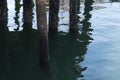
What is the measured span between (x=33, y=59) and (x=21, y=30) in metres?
5.12

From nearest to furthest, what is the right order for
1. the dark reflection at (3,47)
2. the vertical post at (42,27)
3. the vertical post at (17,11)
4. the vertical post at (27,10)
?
the vertical post at (42,27), the dark reflection at (3,47), the vertical post at (27,10), the vertical post at (17,11)

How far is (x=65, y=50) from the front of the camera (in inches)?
717

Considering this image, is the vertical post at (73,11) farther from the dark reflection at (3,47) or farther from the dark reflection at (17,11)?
the dark reflection at (3,47)

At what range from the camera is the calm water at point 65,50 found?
1505cm

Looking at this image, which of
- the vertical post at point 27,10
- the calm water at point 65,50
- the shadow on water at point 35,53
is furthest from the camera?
the vertical post at point 27,10

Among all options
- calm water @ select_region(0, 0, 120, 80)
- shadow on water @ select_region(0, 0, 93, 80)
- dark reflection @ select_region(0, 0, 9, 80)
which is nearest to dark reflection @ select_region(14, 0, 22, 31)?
calm water @ select_region(0, 0, 120, 80)

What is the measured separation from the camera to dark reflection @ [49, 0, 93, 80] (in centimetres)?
1511

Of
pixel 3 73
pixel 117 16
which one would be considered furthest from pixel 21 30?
pixel 117 16

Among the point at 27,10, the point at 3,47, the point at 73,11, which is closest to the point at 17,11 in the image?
the point at 27,10

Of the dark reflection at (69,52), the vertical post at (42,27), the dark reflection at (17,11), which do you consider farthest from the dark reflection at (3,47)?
the dark reflection at (69,52)

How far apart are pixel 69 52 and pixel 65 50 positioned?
36cm

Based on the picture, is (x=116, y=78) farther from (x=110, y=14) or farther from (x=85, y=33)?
(x=110, y=14)

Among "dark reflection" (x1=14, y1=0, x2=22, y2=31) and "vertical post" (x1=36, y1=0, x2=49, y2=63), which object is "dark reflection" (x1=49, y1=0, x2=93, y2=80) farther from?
"dark reflection" (x1=14, y1=0, x2=22, y2=31)

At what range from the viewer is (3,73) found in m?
15.0
